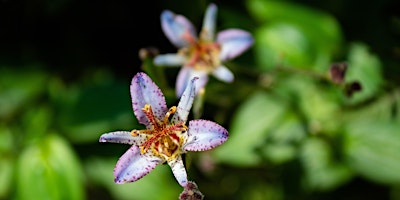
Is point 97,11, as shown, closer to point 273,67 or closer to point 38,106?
point 38,106

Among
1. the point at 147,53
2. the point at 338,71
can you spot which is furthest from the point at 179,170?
the point at 338,71

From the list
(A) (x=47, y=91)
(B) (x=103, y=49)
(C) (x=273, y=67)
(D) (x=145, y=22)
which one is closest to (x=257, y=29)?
(C) (x=273, y=67)

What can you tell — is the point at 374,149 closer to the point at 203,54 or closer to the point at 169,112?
the point at 203,54

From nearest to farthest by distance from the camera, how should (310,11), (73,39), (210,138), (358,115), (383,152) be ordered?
(210,138) < (383,152) < (358,115) < (310,11) < (73,39)

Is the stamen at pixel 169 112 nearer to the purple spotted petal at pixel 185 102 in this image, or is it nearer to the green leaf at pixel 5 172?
the purple spotted petal at pixel 185 102

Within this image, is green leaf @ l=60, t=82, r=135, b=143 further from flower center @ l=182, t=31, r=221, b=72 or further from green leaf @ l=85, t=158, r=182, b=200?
flower center @ l=182, t=31, r=221, b=72

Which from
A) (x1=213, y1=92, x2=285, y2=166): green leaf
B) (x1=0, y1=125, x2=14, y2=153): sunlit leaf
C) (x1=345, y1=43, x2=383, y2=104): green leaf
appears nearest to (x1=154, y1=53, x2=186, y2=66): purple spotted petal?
(x1=213, y1=92, x2=285, y2=166): green leaf

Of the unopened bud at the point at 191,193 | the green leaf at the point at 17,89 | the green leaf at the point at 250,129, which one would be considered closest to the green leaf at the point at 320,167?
the green leaf at the point at 250,129
